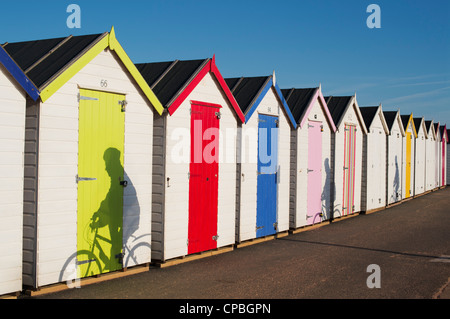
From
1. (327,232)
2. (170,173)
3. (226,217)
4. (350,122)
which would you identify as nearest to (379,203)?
(350,122)

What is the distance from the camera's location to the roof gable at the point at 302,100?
14.2 meters

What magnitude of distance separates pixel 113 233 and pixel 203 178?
2.49m

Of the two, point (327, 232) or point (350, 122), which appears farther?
point (350, 122)

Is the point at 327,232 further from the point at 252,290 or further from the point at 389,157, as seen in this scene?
the point at 389,157

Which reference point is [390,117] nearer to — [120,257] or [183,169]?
[183,169]

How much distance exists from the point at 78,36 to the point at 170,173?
272cm

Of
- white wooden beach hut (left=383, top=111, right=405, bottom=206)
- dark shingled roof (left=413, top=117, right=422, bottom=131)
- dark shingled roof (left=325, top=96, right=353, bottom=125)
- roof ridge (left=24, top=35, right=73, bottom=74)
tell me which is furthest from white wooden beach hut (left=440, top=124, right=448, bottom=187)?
roof ridge (left=24, top=35, right=73, bottom=74)

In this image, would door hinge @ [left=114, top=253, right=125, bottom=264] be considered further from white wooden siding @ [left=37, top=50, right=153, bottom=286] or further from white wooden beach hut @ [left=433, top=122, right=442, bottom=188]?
white wooden beach hut @ [left=433, top=122, right=442, bottom=188]

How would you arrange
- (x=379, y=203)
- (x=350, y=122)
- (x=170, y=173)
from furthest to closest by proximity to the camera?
(x=379, y=203) → (x=350, y=122) → (x=170, y=173)

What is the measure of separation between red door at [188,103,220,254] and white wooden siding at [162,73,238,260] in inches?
6.0

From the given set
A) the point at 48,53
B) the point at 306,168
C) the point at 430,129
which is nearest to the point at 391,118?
the point at 306,168

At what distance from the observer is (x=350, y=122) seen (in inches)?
693

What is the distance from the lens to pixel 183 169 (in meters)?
9.70

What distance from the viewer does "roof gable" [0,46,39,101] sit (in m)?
6.59
